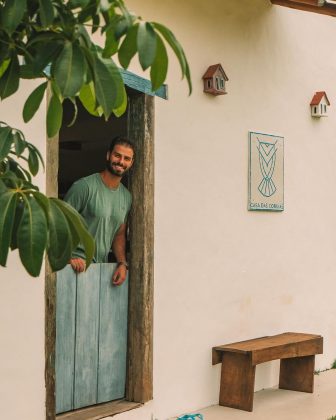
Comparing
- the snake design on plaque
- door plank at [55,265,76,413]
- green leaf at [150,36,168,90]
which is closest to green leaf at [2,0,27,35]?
green leaf at [150,36,168,90]

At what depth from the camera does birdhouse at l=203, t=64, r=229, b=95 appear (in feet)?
20.8

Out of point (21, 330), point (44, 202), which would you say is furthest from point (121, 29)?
point (21, 330)

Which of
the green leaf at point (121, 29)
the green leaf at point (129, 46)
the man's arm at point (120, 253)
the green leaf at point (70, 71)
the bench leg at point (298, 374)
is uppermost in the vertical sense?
the green leaf at point (121, 29)

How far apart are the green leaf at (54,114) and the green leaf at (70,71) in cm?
30

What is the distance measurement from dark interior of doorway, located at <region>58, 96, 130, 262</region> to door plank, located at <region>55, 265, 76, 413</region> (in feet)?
7.35

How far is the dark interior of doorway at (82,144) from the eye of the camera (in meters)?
7.41

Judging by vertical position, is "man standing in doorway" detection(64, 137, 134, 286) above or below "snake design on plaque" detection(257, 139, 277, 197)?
below

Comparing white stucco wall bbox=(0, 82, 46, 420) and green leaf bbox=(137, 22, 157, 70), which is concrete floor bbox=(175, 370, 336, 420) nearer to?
white stucco wall bbox=(0, 82, 46, 420)

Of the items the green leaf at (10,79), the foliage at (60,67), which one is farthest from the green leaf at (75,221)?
the green leaf at (10,79)

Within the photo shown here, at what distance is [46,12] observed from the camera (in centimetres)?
246

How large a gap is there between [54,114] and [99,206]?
2.87m

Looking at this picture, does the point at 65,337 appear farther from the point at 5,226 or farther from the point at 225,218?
the point at 5,226

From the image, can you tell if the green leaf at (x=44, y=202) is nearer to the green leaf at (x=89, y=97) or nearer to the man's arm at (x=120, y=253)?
the green leaf at (x=89, y=97)

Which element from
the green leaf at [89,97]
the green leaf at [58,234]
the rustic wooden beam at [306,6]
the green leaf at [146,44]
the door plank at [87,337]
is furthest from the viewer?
the rustic wooden beam at [306,6]
